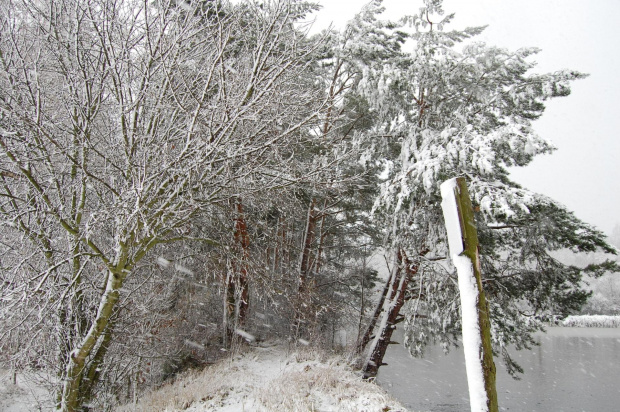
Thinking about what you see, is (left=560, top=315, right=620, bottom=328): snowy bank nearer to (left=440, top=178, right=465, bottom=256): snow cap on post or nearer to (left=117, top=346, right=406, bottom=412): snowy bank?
(left=117, top=346, right=406, bottom=412): snowy bank

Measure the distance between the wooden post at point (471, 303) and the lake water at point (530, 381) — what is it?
11532 mm

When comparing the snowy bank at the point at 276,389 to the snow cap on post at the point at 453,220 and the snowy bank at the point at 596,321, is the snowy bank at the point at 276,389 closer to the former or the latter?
the snow cap on post at the point at 453,220

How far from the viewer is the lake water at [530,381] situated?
1553 cm

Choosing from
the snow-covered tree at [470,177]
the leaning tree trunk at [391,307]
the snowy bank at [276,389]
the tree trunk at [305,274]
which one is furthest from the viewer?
the leaning tree trunk at [391,307]

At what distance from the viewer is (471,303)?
189cm

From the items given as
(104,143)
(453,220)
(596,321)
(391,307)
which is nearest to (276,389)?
(391,307)

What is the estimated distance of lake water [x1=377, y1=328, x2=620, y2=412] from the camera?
1553 cm

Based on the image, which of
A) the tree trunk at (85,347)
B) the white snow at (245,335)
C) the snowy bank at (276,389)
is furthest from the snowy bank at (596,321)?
the tree trunk at (85,347)

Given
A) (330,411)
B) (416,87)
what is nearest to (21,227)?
(330,411)

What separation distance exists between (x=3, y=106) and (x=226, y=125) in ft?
8.82

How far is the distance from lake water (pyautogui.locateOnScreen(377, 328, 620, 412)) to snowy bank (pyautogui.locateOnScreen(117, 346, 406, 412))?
525 centimetres

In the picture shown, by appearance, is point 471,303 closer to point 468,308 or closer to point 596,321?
point 468,308

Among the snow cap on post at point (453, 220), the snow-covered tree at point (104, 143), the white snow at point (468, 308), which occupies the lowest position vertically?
the white snow at point (468, 308)

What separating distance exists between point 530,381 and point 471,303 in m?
23.0
